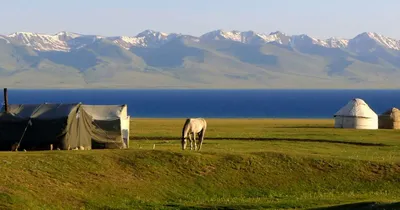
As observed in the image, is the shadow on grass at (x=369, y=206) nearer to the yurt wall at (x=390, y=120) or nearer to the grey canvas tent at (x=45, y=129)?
the grey canvas tent at (x=45, y=129)

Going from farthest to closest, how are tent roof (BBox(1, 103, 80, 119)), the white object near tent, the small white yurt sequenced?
the small white yurt
the white object near tent
tent roof (BBox(1, 103, 80, 119))

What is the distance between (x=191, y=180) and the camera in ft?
130

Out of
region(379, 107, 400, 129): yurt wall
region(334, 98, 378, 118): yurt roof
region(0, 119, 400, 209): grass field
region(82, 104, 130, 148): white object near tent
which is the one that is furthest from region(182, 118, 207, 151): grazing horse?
region(379, 107, 400, 129): yurt wall

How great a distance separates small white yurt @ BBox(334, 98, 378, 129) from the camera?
259 feet

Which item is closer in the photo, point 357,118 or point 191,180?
point 191,180

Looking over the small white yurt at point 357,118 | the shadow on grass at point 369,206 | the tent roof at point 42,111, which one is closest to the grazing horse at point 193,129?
the tent roof at point 42,111

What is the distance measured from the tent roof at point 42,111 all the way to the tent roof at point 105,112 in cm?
327

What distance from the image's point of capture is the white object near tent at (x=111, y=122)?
48000 millimetres

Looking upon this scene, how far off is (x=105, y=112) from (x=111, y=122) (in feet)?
5.53

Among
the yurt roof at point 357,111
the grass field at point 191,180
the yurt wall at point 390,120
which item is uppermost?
the yurt roof at point 357,111

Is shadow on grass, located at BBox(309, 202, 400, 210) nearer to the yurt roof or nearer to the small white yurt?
the small white yurt

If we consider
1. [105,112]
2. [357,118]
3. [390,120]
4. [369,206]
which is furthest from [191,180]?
[390,120]

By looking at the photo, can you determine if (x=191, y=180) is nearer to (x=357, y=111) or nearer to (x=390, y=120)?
(x=357, y=111)

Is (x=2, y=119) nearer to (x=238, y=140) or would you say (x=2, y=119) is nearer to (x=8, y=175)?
(x=8, y=175)
